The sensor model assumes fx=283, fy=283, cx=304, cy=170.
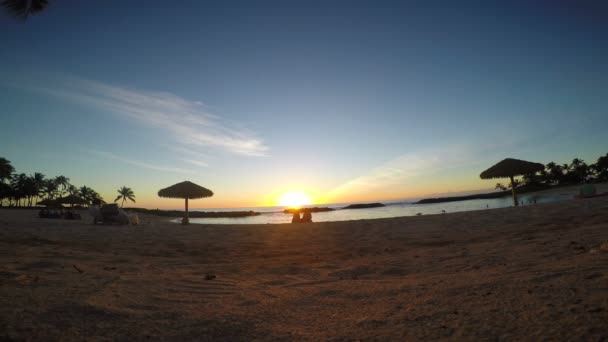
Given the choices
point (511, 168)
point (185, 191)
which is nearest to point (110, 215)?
point (185, 191)

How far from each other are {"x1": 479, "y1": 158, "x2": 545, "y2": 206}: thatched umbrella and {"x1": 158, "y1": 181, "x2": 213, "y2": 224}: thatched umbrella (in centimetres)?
2071

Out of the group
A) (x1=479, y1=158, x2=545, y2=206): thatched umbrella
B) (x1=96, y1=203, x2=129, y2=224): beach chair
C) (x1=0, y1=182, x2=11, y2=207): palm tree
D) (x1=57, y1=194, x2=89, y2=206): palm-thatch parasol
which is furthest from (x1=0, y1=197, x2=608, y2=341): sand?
(x1=0, y1=182, x2=11, y2=207): palm tree

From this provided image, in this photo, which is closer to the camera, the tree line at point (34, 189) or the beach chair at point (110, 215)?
the beach chair at point (110, 215)

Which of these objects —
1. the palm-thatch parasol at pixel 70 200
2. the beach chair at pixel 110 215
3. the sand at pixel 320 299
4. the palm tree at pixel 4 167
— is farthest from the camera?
the palm tree at pixel 4 167

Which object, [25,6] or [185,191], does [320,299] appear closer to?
[25,6]

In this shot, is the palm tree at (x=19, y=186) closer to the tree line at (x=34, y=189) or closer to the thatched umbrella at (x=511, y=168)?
the tree line at (x=34, y=189)

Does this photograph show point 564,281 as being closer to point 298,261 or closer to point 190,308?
point 190,308

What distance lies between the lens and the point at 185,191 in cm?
2092

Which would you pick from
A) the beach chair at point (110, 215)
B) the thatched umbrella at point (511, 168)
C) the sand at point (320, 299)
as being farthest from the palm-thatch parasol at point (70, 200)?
the thatched umbrella at point (511, 168)

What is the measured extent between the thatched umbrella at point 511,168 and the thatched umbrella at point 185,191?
2071 centimetres

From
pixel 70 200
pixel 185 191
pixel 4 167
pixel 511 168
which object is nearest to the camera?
pixel 511 168

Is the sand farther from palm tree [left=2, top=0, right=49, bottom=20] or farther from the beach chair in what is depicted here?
the beach chair

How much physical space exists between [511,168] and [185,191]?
23.1 metres

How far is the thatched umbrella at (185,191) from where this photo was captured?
2066 cm
